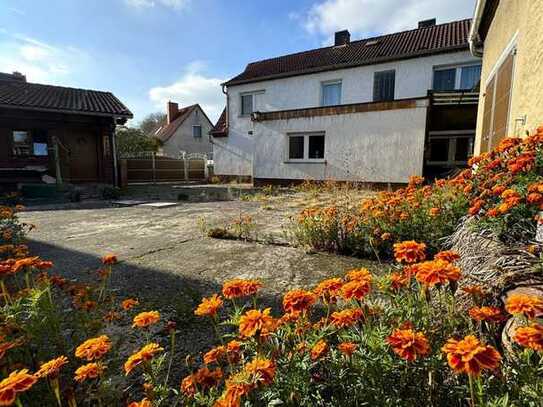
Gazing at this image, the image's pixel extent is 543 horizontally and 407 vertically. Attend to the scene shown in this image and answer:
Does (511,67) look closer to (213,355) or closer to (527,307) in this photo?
(527,307)

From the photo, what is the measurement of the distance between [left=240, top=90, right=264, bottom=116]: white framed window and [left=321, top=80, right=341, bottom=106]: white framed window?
3.73 meters

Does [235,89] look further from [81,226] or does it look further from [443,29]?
[81,226]

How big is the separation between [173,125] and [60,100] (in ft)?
51.7

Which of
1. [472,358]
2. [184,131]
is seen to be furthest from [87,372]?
[184,131]

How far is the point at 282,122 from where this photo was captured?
39.8 feet

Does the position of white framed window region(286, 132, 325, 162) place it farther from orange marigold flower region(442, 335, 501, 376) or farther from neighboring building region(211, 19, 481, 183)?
orange marigold flower region(442, 335, 501, 376)

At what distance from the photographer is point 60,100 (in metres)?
12.4

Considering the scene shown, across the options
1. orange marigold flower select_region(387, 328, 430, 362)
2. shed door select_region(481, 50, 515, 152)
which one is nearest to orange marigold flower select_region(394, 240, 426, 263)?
orange marigold flower select_region(387, 328, 430, 362)

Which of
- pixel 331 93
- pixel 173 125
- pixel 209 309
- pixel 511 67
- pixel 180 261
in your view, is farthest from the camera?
pixel 173 125

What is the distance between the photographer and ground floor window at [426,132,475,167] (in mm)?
12662

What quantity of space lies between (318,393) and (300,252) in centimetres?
236

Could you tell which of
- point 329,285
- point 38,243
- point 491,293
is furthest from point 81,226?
point 491,293

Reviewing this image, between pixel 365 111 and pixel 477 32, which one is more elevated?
pixel 477 32

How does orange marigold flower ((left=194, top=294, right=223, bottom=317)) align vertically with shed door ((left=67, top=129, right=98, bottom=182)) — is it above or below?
below
